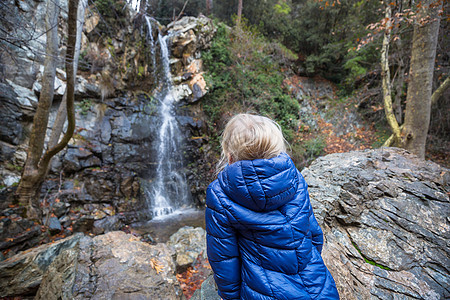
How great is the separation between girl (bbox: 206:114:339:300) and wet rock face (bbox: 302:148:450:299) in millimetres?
958

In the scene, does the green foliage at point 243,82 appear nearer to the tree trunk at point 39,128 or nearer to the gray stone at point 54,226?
the tree trunk at point 39,128

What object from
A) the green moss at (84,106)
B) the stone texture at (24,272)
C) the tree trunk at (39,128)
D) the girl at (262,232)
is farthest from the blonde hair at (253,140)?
the green moss at (84,106)

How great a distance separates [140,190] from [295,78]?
10501 mm

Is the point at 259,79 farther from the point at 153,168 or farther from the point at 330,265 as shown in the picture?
the point at 330,265

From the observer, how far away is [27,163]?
4.09 metres

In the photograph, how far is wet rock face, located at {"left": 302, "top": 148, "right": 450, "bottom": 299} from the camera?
1717mm

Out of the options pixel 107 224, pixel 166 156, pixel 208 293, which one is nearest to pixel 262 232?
pixel 208 293

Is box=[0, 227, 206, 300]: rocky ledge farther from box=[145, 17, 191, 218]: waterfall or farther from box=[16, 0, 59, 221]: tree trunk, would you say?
box=[145, 17, 191, 218]: waterfall

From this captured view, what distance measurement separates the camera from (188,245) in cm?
467

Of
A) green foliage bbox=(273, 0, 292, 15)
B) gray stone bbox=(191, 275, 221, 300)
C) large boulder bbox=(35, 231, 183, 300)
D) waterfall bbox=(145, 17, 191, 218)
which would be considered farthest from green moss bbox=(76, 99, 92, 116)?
green foliage bbox=(273, 0, 292, 15)

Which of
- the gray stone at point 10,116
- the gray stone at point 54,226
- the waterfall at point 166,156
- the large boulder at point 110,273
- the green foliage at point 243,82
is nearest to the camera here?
the large boulder at point 110,273

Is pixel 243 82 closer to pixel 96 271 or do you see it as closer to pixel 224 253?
pixel 96 271

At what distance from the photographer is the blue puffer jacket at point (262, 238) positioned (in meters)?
1.09

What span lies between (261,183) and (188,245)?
4.33m
